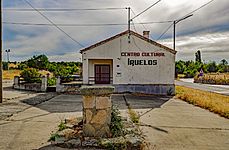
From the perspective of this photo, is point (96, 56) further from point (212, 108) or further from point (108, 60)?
point (212, 108)

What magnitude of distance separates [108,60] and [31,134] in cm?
1777

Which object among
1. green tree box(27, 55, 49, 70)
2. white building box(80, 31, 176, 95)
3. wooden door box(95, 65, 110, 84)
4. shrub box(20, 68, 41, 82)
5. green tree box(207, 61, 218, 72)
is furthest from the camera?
green tree box(207, 61, 218, 72)

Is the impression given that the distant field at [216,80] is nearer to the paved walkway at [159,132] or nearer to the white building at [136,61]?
→ the white building at [136,61]

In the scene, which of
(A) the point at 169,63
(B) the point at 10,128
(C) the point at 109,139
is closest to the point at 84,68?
(A) the point at 169,63

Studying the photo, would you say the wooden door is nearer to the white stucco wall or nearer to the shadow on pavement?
the white stucco wall

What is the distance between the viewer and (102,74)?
2503 cm

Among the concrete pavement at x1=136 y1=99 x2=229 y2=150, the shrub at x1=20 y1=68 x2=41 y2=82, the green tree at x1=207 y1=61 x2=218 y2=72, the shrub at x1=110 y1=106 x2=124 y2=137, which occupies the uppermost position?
the green tree at x1=207 y1=61 x2=218 y2=72

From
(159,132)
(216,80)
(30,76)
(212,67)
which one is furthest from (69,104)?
(212,67)

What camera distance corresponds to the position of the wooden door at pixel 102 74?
24.8 meters

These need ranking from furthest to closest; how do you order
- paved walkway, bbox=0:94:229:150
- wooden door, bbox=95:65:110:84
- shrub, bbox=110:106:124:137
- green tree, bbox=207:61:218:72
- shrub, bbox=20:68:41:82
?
1. green tree, bbox=207:61:218:72
2. shrub, bbox=20:68:41:82
3. wooden door, bbox=95:65:110:84
4. shrub, bbox=110:106:124:137
5. paved walkway, bbox=0:94:229:150

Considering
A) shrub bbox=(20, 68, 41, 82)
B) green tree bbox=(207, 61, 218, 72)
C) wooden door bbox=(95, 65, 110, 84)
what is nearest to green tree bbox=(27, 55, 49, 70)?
shrub bbox=(20, 68, 41, 82)

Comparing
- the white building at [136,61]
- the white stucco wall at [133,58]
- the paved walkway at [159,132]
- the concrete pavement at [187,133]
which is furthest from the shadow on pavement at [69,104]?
the white stucco wall at [133,58]

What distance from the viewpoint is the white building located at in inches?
886

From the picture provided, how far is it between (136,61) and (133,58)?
368 millimetres
